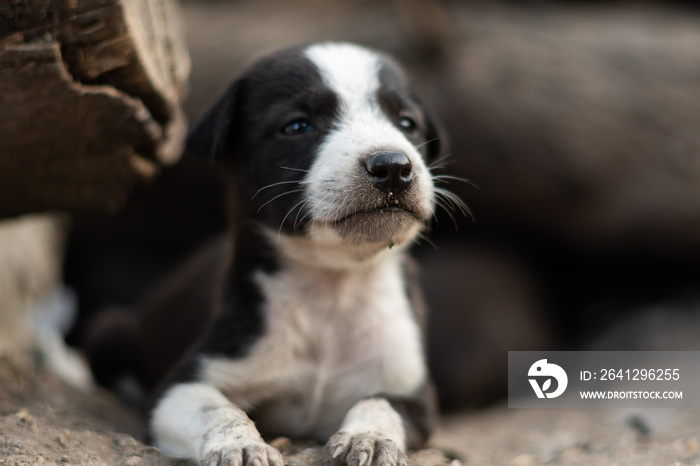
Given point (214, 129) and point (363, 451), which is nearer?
point (363, 451)

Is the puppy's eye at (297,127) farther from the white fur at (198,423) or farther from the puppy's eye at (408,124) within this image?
the white fur at (198,423)

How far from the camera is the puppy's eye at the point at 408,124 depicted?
3534mm

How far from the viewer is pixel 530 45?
574cm

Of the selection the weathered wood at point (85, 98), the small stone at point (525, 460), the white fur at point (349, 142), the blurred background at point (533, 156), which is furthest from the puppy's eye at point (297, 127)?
the blurred background at point (533, 156)

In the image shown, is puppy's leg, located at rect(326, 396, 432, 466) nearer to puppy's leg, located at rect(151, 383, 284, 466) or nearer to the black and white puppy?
the black and white puppy

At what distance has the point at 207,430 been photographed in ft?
8.95

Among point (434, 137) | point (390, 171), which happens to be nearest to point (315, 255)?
point (390, 171)

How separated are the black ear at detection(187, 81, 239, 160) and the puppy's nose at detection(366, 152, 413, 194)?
0.87m

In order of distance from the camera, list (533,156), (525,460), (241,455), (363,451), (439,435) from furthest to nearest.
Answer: (533,156) < (439,435) < (525,460) < (363,451) < (241,455)

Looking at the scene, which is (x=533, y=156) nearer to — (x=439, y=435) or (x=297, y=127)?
(x=439, y=435)

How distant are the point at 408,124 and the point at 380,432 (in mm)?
1551

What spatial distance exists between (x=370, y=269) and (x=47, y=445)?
1612 millimetres

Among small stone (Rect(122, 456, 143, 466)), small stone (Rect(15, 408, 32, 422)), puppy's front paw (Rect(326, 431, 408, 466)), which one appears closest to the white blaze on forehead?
puppy's front paw (Rect(326, 431, 408, 466))

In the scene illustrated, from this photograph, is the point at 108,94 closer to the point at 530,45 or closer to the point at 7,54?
the point at 7,54
